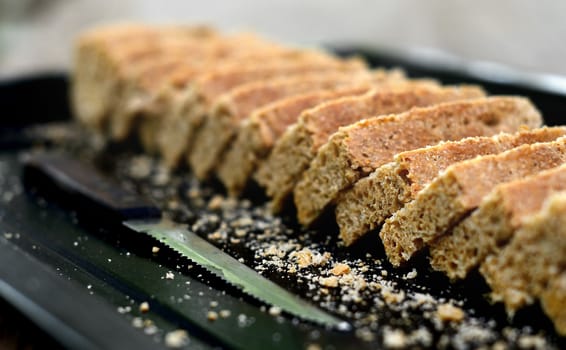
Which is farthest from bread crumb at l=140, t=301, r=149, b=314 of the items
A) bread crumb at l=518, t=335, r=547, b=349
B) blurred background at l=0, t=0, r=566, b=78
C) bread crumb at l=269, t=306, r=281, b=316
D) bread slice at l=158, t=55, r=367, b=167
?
blurred background at l=0, t=0, r=566, b=78

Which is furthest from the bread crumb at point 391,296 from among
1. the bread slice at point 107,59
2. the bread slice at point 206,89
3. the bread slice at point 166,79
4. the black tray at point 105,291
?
the bread slice at point 107,59

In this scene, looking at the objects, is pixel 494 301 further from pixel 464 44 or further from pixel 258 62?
pixel 464 44

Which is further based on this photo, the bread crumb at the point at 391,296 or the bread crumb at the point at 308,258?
the bread crumb at the point at 308,258

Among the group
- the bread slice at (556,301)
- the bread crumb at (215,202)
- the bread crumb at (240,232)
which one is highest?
the bread slice at (556,301)

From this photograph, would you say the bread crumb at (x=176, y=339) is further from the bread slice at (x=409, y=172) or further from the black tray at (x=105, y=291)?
the bread slice at (x=409, y=172)

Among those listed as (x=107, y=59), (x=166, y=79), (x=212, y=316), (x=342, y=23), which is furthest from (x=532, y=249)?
(x=342, y=23)

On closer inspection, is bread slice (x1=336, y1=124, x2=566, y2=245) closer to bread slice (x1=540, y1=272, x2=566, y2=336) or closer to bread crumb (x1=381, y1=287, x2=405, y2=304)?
bread crumb (x1=381, y1=287, x2=405, y2=304)

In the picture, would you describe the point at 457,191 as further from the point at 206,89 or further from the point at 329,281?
the point at 206,89
